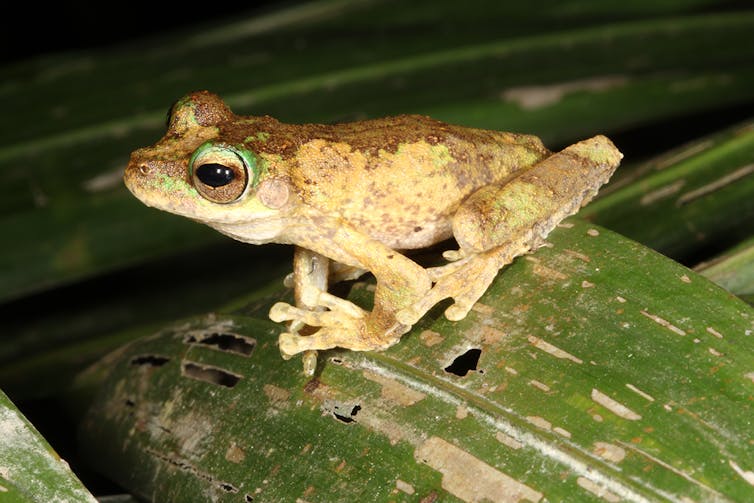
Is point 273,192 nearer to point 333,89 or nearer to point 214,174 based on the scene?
point 214,174

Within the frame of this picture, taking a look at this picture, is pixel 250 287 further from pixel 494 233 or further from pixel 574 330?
pixel 574 330

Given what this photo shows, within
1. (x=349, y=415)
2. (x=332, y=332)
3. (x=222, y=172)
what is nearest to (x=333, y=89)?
(x=222, y=172)

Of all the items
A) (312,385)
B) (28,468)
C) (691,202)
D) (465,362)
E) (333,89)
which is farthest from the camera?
(333,89)

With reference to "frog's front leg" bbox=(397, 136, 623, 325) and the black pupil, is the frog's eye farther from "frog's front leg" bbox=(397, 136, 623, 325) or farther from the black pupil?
"frog's front leg" bbox=(397, 136, 623, 325)

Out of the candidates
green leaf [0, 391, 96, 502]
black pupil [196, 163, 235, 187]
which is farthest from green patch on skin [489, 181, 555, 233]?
green leaf [0, 391, 96, 502]

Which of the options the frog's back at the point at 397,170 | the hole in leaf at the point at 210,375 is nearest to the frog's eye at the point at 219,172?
the frog's back at the point at 397,170

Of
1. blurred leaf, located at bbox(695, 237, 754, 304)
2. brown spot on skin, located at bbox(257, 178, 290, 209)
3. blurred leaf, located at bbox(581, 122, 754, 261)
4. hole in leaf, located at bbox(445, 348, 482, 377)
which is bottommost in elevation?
hole in leaf, located at bbox(445, 348, 482, 377)

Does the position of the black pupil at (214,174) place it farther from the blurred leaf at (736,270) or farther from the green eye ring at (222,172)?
the blurred leaf at (736,270)
